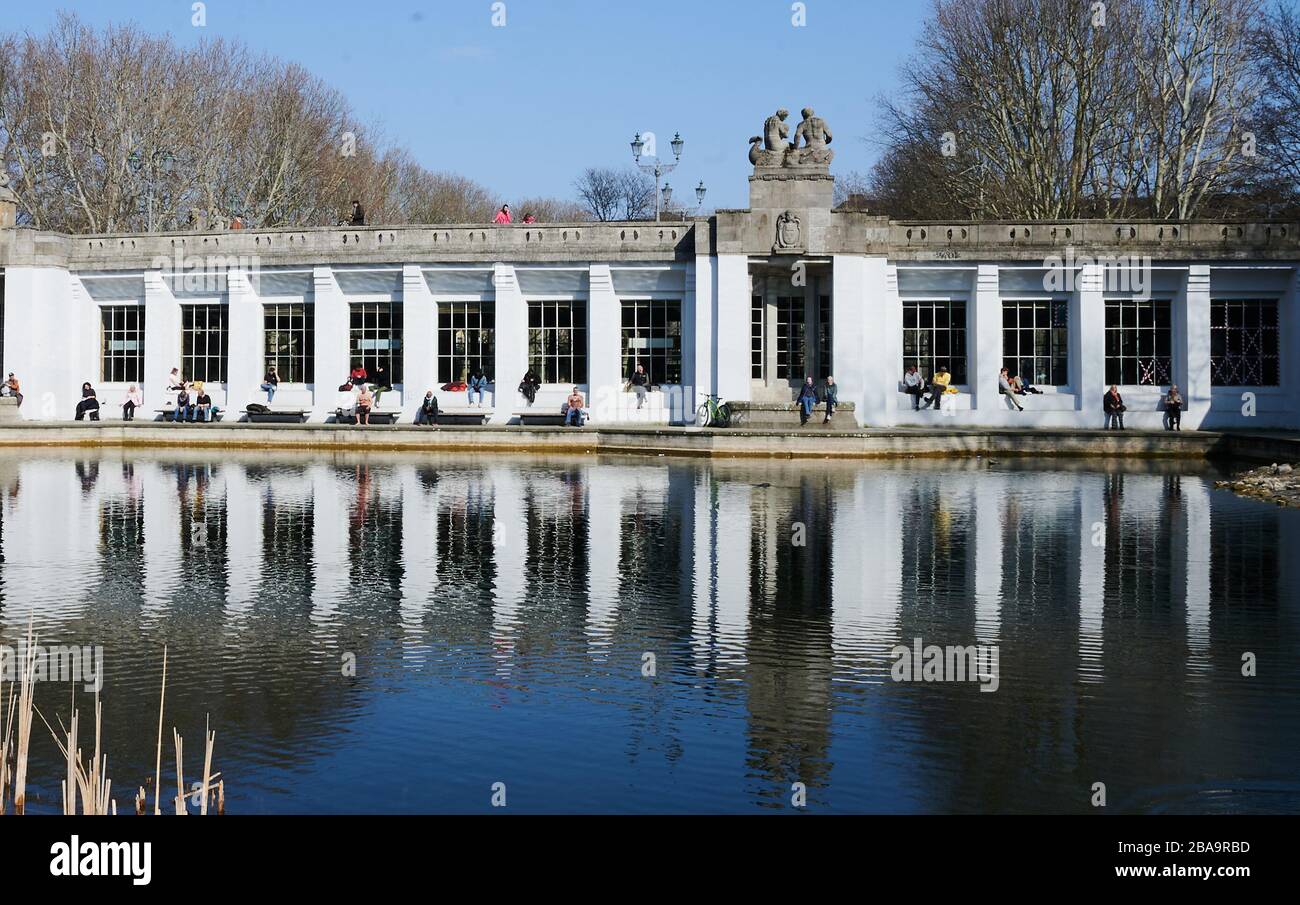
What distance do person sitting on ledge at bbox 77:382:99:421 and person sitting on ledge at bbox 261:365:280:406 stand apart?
4.79 m

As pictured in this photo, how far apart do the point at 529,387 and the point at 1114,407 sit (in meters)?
15.8

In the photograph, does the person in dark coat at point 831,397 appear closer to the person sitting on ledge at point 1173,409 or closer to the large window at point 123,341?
the person sitting on ledge at point 1173,409

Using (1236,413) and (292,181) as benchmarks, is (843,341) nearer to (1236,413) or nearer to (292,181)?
(1236,413)

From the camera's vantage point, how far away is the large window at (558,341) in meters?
43.9

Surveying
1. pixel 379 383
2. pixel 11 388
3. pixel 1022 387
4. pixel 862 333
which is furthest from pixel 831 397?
pixel 11 388

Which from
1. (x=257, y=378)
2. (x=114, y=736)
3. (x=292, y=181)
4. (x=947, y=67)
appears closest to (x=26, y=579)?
(x=114, y=736)

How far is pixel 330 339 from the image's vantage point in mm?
44750

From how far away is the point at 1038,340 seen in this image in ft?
137

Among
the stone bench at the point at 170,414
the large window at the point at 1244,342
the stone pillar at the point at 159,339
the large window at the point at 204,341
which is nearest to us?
the large window at the point at 1244,342

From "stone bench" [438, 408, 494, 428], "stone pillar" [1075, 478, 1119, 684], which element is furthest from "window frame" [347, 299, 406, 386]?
"stone pillar" [1075, 478, 1119, 684]

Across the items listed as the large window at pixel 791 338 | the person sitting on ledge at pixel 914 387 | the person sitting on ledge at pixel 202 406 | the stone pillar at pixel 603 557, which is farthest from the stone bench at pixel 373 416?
the stone pillar at pixel 603 557

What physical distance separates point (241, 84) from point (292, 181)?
4.38 meters

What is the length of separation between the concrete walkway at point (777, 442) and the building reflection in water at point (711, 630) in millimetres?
10188

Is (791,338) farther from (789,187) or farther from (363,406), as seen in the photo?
(363,406)
